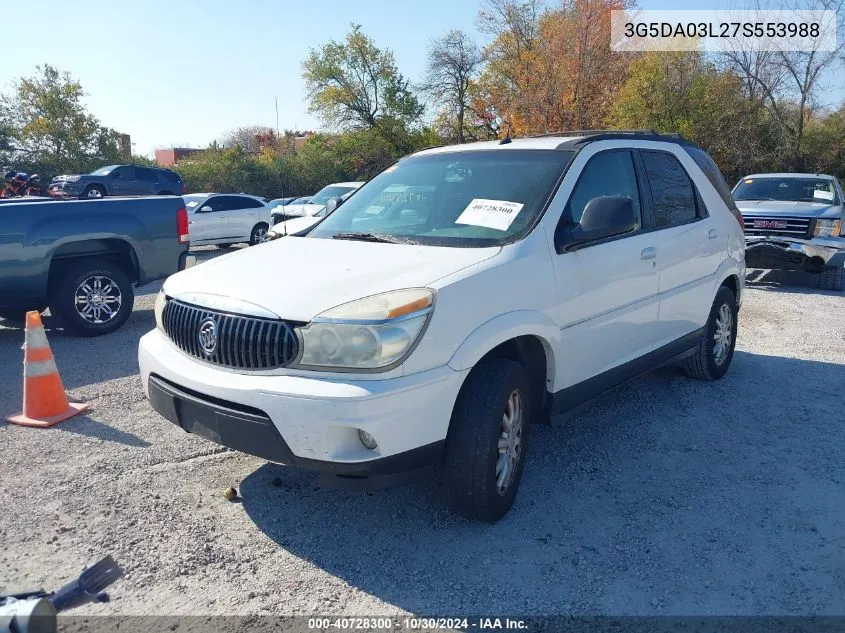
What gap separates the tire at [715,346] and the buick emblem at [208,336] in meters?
3.87

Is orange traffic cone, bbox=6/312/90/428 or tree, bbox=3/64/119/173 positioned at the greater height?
tree, bbox=3/64/119/173

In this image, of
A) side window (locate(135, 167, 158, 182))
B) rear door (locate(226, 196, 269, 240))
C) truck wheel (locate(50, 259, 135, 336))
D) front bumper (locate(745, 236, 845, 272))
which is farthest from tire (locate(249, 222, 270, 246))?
front bumper (locate(745, 236, 845, 272))

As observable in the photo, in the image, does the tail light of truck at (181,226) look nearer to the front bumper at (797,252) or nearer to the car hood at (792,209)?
the front bumper at (797,252)

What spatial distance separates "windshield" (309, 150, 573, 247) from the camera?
383 centimetres

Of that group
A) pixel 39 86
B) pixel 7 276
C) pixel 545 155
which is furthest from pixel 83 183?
pixel 545 155

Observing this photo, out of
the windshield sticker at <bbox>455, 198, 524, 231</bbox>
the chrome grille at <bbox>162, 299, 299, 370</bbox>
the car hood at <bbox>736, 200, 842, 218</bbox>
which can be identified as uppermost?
the windshield sticker at <bbox>455, 198, 524, 231</bbox>

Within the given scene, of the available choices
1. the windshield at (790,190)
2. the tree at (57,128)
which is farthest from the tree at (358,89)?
the windshield at (790,190)

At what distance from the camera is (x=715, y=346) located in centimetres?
578

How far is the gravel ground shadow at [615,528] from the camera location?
2953 millimetres

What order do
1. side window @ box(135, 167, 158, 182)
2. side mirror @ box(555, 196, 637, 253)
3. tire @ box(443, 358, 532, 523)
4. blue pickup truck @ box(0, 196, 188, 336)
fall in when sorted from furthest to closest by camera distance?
1. side window @ box(135, 167, 158, 182)
2. blue pickup truck @ box(0, 196, 188, 336)
3. side mirror @ box(555, 196, 637, 253)
4. tire @ box(443, 358, 532, 523)

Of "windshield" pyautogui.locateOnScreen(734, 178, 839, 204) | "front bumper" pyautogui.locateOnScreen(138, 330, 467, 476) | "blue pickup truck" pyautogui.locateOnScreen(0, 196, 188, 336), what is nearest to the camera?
"front bumper" pyautogui.locateOnScreen(138, 330, 467, 476)

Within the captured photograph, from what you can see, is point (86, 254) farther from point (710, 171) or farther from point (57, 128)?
point (57, 128)

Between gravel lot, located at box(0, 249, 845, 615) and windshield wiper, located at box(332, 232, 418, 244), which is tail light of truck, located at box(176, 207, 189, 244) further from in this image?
windshield wiper, located at box(332, 232, 418, 244)

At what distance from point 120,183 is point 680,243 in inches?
949
